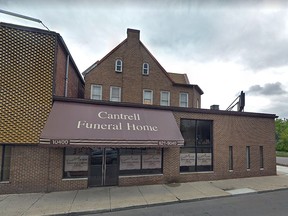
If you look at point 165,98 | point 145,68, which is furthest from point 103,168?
point 145,68

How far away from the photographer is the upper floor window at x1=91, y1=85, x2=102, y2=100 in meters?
20.5

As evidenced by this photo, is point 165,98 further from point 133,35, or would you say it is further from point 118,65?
point 133,35

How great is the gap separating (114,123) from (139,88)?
12.5m

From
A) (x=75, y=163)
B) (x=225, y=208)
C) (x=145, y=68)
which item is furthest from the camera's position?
(x=145, y=68)

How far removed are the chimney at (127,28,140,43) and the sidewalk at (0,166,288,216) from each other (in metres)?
A: 16.8

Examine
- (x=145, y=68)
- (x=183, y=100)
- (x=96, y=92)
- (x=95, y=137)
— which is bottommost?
(x=95, y=137)

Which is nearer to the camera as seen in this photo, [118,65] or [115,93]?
[115,93]

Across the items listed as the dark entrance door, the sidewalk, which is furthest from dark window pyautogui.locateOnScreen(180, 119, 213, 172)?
the dark entrance door

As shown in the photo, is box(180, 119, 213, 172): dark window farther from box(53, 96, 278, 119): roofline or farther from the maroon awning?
the maroon awning

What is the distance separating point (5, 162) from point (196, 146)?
10.3 meters

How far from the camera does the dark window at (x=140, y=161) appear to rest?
10709 millimetres

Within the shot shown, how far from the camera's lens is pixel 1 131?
28.7 ft

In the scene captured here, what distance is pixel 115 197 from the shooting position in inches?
341

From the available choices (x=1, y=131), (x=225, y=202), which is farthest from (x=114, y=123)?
(x=225, y=202)
